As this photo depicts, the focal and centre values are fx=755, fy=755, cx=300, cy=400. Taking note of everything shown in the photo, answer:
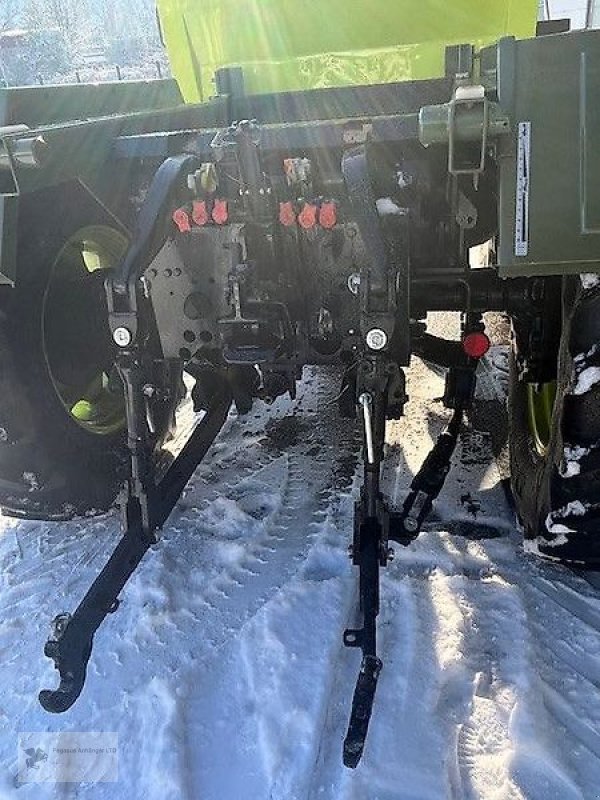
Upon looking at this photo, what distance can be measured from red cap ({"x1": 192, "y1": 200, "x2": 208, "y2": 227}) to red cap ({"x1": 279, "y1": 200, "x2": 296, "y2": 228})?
0.81ft

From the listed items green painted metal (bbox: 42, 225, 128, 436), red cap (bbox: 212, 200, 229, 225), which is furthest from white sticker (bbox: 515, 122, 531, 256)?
green painted metal (bbox: 42, 225, 128, 436)

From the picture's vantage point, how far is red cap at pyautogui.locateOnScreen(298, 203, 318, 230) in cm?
241

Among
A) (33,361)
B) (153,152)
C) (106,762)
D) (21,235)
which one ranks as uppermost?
(153,152)

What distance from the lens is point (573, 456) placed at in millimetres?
2256

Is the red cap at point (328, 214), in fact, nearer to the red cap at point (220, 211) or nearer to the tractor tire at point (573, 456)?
the red cap at point (220, 211)

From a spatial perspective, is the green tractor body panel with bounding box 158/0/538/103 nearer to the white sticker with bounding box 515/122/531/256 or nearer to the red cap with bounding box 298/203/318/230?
the red cap with bounding box 298/203/318/230

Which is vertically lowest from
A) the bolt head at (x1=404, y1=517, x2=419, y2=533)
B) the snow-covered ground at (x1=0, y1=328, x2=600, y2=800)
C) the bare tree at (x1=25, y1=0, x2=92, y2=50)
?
the snow-covered ground at (x1=0, y1=328, x2=600, y2=800)

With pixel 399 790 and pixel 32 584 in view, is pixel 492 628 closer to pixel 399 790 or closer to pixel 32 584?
pixel 399 790

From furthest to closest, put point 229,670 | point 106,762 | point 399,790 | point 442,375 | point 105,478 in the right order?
Result: point 442,375 < point 105,478 < point 229,670 < point 106,762 < point 399,790

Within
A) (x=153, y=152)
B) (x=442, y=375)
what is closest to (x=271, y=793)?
(x=153, y=152)

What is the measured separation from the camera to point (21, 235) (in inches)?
A: 101

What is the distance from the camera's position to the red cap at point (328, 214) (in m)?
2.40

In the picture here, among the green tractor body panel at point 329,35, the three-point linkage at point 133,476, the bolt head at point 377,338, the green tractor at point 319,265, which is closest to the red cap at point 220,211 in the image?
the green tractor at point 319,265

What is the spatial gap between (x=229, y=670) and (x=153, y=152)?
173 cm
